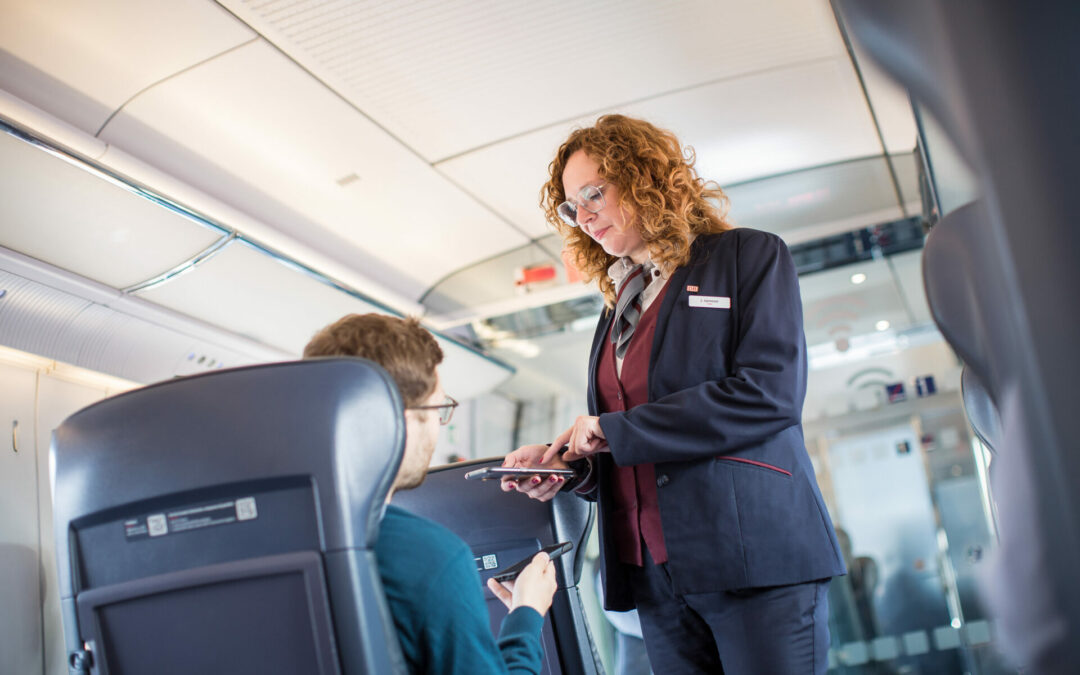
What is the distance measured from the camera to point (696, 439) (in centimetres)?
174

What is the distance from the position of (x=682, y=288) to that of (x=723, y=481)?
45 centimetres

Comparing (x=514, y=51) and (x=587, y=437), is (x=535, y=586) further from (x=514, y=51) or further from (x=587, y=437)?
(x=514, y=51)

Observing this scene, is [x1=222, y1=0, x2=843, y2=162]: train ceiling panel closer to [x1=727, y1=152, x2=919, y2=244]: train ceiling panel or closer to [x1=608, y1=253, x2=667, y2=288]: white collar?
[x1=727, y1=152, x2=919, y2=244]: train ceiling panel

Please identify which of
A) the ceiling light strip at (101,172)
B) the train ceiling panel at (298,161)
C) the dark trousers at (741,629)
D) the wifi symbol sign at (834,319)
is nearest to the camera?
the dark trousers at (741,629)

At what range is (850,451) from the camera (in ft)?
22.1

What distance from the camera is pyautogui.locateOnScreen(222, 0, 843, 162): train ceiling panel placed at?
367 cm

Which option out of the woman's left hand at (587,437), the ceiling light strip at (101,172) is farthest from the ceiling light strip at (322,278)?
the woman's left hand at (587,437)

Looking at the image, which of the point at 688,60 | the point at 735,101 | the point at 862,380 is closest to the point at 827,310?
the point at 862,380

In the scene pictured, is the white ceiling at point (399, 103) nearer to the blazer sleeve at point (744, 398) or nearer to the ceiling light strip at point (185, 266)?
the ceiling light strip at point (185, 266)

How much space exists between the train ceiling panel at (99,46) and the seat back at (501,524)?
221 centimetres

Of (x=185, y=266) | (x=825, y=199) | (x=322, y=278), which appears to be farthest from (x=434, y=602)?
(x=825, y=199)

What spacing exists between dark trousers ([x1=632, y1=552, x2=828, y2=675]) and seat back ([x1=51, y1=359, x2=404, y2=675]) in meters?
0.75

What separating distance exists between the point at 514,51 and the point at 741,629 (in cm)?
304

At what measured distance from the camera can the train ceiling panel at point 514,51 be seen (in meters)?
3.67
